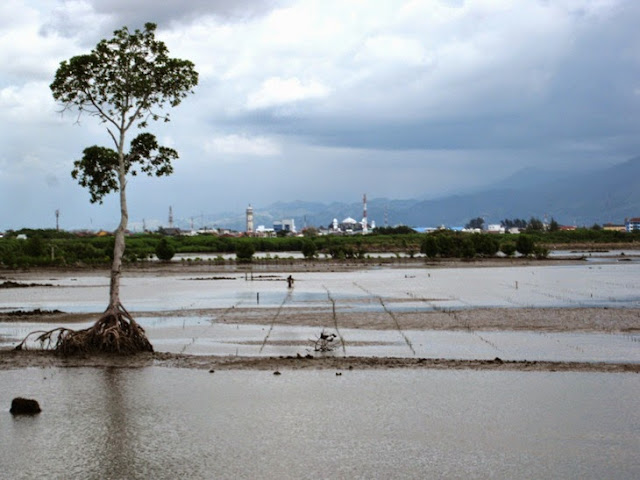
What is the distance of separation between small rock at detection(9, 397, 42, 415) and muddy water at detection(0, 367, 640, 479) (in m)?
0.22

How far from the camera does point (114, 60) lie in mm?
23266

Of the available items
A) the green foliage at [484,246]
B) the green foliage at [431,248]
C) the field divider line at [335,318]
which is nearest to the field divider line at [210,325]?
the field divider line at [335,318]

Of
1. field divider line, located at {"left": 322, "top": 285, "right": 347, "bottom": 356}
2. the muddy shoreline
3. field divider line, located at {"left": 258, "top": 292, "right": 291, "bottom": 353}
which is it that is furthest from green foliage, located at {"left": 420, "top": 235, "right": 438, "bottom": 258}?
the muddy shoreline

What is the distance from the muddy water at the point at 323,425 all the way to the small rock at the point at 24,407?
215 millimetres

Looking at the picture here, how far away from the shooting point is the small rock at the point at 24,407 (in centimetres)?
1489

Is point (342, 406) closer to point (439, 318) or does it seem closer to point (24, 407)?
point (24, 407)

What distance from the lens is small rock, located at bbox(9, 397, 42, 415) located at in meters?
14.9

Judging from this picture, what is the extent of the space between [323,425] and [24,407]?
5.59 metres

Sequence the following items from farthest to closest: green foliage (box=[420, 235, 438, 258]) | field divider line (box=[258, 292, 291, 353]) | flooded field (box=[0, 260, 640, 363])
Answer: green foliage (box=[420, 235, 438, 258]), field divider line (box=[258, 292, 291, 353]), flooded field (box=[0, 260, 640, 363])

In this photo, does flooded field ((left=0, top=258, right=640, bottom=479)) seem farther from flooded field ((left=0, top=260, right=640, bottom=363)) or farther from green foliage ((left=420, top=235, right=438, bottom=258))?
green foliage ((left=420, top=235, right=438, bottom=258))

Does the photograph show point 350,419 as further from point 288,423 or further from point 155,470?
point 155,470

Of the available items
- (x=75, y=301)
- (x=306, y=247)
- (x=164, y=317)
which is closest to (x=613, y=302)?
(x=164, y=317)

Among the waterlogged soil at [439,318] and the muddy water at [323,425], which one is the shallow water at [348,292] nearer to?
the waterlogged soil at [439,318]

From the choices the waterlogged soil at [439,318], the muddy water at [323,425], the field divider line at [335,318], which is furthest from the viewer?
the waterlogged soil at [439,318]
